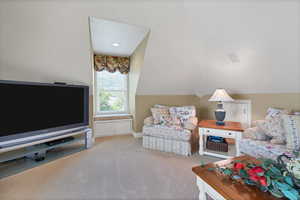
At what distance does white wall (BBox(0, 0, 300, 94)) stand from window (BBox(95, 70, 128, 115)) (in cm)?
105

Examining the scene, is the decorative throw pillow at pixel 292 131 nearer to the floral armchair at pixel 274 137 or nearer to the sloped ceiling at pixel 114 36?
the floral armchair at pixel 274 137

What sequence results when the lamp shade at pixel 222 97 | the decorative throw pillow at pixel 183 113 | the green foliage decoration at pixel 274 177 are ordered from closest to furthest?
the green foliage decoration at pixel 274 177 < the lamp shade at pixel 222 97 < the decorative throw pillow at pixel 183 113

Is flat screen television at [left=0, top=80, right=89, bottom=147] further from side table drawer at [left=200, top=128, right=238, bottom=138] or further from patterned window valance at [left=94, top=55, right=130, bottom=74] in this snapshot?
side table drawer at [left=200, top=128, right=238, bottom=138]

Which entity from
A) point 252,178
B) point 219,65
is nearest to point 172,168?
point 252,178

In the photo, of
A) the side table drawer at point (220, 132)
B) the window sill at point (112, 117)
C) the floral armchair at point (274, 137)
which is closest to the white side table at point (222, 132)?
the side table drawer at point (220, 132)

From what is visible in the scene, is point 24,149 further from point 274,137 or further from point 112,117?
point 274,137

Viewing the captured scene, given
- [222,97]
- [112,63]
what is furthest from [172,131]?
[112,63]

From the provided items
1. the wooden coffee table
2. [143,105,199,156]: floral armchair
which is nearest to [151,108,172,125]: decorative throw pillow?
[143,105,199,156]: floral armchair

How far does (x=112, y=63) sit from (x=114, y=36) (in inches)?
44.9

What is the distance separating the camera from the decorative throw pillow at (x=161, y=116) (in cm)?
303

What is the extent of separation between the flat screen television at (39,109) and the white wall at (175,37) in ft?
1.19

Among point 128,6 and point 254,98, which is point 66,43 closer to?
point 128,6

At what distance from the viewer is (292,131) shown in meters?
1.70

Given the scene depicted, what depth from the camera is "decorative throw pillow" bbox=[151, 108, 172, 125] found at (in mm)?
3030
